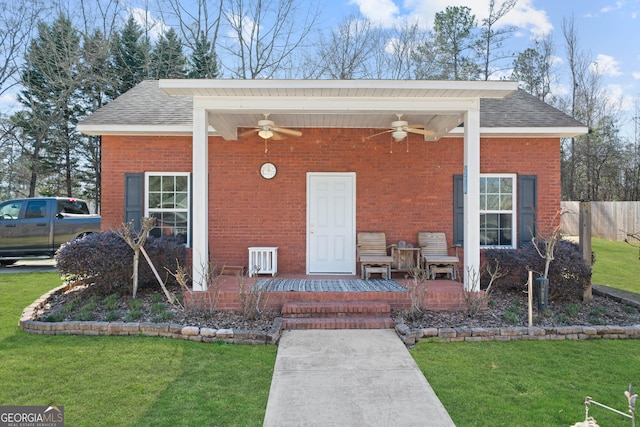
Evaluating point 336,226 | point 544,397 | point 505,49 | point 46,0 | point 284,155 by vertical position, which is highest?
point 46,0

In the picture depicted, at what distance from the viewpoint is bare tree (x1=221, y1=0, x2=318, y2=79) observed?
19672 mm

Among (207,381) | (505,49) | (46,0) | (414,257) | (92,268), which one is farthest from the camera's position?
(505,49)

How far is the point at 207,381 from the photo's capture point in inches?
153

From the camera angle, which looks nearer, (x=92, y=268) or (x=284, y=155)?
(x=92, y=268)

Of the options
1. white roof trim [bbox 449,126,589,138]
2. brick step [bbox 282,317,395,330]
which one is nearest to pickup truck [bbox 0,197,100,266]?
brick step [bbox 282,317,395,330]

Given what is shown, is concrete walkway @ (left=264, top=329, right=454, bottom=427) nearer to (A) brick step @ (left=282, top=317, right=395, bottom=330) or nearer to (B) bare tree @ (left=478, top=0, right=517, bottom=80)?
(A) brick step @ (left=282, top=317, right=395, bottom=330)

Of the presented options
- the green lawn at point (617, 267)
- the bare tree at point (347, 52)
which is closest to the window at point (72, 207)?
the bare tree at point (347, 52)

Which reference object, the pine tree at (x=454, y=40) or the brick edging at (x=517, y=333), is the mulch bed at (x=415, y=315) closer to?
the brick edging at (x=517, y=333)

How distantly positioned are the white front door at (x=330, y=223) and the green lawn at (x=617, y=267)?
6017 mm

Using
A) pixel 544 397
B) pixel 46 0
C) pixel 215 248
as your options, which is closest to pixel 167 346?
pixel 215 248

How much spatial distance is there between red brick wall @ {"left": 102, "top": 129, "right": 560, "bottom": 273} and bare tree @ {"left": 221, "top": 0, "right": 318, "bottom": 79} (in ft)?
42.3

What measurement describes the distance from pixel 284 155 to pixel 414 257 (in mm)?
3445

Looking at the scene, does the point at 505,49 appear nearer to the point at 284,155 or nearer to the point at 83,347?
the point at 284,155

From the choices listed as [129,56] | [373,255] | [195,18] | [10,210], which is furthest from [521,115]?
[129,56]
